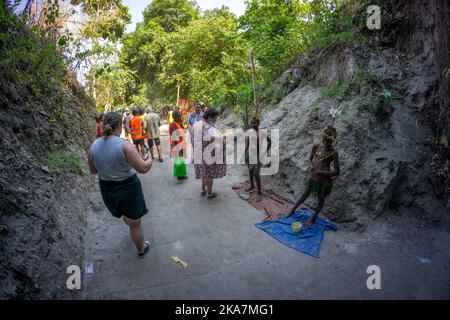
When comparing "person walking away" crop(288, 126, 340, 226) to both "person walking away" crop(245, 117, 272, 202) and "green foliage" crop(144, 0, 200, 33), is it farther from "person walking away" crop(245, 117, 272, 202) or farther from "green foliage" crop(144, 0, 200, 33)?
"green foliage" crop(144, 0, 200, 33)

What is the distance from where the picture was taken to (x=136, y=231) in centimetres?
329

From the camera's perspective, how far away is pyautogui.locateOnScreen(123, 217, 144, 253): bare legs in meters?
3.22

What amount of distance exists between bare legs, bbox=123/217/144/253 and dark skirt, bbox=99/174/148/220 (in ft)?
0.33

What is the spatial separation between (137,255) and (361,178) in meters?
3.79

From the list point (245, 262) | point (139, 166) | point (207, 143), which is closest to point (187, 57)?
point (207, 143)

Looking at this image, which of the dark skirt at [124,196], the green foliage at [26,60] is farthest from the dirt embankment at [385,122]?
the green foliage at [26,60]

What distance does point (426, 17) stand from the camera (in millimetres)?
5277

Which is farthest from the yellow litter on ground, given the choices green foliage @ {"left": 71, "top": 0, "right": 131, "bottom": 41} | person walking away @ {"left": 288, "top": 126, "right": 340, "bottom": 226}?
green foliage @ {"left": 71, "top": 0, "right": 131, "bottom": 41}

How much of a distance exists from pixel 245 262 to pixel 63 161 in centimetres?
365

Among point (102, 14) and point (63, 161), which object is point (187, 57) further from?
point (63, 161)

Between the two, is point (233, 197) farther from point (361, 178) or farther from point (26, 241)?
point (26, 241)

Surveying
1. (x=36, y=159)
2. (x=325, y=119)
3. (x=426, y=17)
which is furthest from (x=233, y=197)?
(x=426, y=17)

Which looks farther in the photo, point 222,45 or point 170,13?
point 170,13
